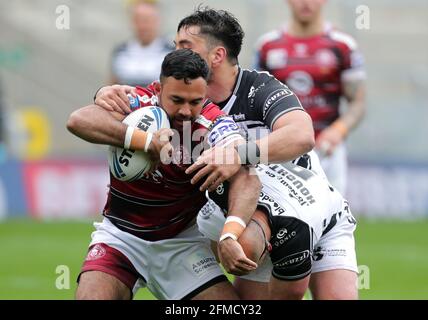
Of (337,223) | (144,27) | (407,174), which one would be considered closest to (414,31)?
(407,174)

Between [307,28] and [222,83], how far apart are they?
404 centimetres

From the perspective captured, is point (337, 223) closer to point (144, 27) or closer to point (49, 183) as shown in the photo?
point (144, 27)

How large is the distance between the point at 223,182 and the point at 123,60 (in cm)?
752

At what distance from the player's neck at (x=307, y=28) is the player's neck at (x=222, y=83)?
3.93 metres

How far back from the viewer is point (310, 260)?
21.8ft

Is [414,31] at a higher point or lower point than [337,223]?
higher

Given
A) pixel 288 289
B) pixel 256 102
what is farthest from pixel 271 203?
pixel 256 102

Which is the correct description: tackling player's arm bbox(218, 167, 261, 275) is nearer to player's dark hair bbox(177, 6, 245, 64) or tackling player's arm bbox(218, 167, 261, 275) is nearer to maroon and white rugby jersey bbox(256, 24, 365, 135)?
player's dark hair bbox(177, 6, 245, 64)

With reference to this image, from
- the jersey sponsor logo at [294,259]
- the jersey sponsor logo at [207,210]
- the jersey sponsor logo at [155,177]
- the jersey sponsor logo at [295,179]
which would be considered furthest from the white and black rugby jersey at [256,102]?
the jersey sponsor logo at [294,259]

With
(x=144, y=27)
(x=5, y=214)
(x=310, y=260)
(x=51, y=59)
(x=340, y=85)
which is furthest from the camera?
(x=51, y=59)

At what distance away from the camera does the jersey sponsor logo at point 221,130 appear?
635 cm

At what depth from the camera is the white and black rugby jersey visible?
267 inches

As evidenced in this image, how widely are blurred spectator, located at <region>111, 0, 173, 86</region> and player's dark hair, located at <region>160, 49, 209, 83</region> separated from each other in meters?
6.61

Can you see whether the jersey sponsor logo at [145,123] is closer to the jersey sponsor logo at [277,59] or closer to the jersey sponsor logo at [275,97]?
the jersey sponsor logo at [275,97]
